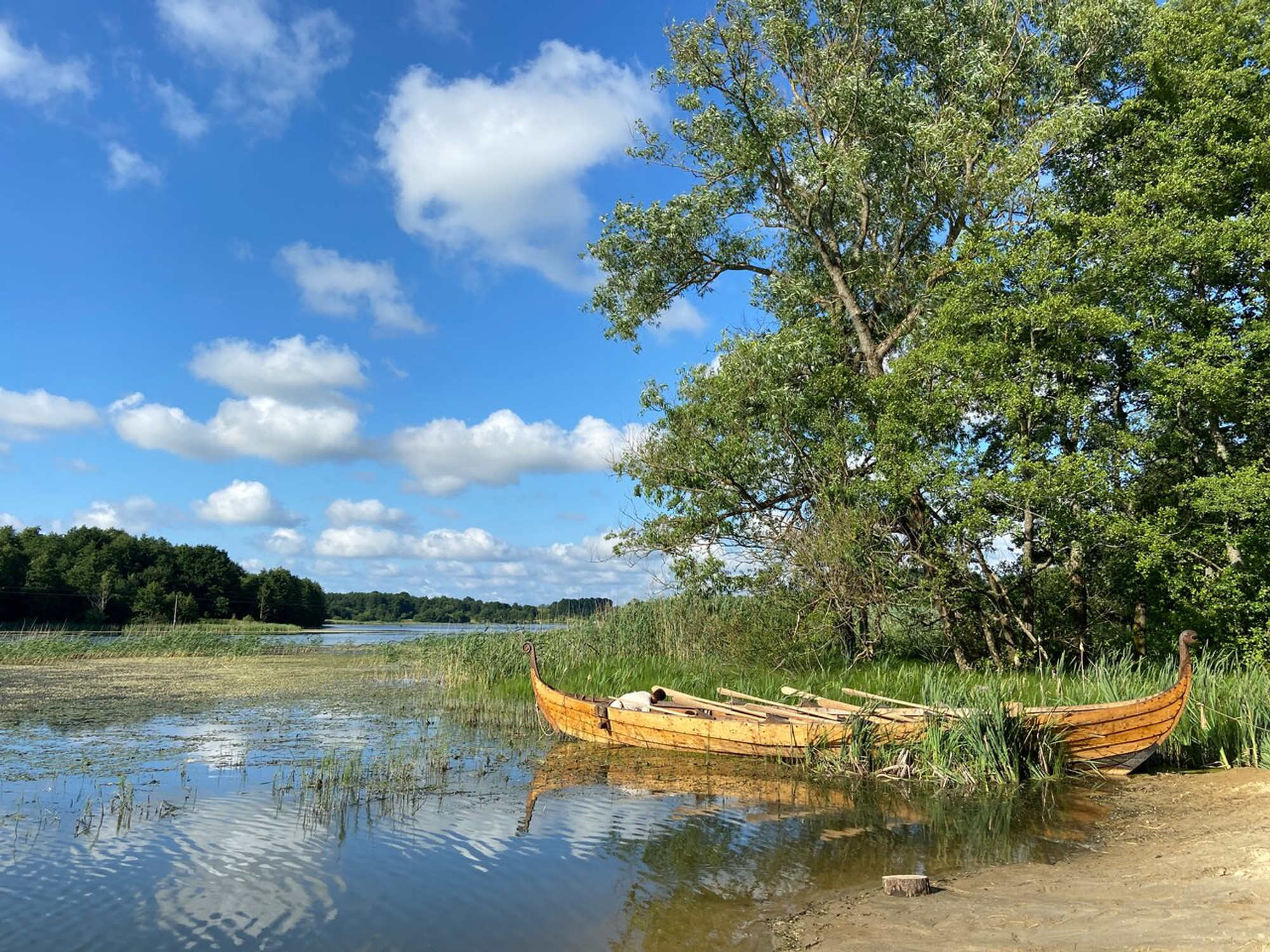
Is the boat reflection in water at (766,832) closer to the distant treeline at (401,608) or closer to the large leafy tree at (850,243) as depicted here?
the large leafy tree at (850,243)

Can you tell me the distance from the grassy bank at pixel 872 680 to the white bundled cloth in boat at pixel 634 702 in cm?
237

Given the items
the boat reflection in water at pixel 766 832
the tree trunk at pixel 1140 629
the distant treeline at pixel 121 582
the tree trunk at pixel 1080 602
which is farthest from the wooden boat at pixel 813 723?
the distant treeline at pixel 121 582

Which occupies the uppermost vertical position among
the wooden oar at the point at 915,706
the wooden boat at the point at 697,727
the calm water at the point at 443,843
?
the wooden oar at the point at 915,706

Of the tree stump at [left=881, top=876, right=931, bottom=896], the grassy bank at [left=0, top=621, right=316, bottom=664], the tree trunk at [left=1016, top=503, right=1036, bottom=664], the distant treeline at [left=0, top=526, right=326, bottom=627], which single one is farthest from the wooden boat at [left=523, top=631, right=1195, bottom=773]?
the distant treeline at [left=0, top=526, right=326, bottom=627]

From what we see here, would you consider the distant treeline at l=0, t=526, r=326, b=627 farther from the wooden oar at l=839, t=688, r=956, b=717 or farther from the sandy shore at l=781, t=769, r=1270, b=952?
the sandy shore at l=781, t=769, r=1270, b=952

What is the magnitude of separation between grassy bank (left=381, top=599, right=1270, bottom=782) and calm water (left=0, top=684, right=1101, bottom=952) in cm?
59

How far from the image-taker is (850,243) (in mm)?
18891

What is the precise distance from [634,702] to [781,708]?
191 centimetres

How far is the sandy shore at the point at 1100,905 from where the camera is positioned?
→ 4168 mm

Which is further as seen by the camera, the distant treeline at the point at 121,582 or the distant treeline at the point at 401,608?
the distant treeline at the point at 401,608

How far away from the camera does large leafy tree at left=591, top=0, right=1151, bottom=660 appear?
14547 millimetres

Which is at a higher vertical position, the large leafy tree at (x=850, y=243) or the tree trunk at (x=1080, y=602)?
the large leafy tree at (x=850, y=243)

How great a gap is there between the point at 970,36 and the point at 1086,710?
14.1 metres

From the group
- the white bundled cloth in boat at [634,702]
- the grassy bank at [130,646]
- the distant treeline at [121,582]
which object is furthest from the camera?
the distant treeline at [121,582]
